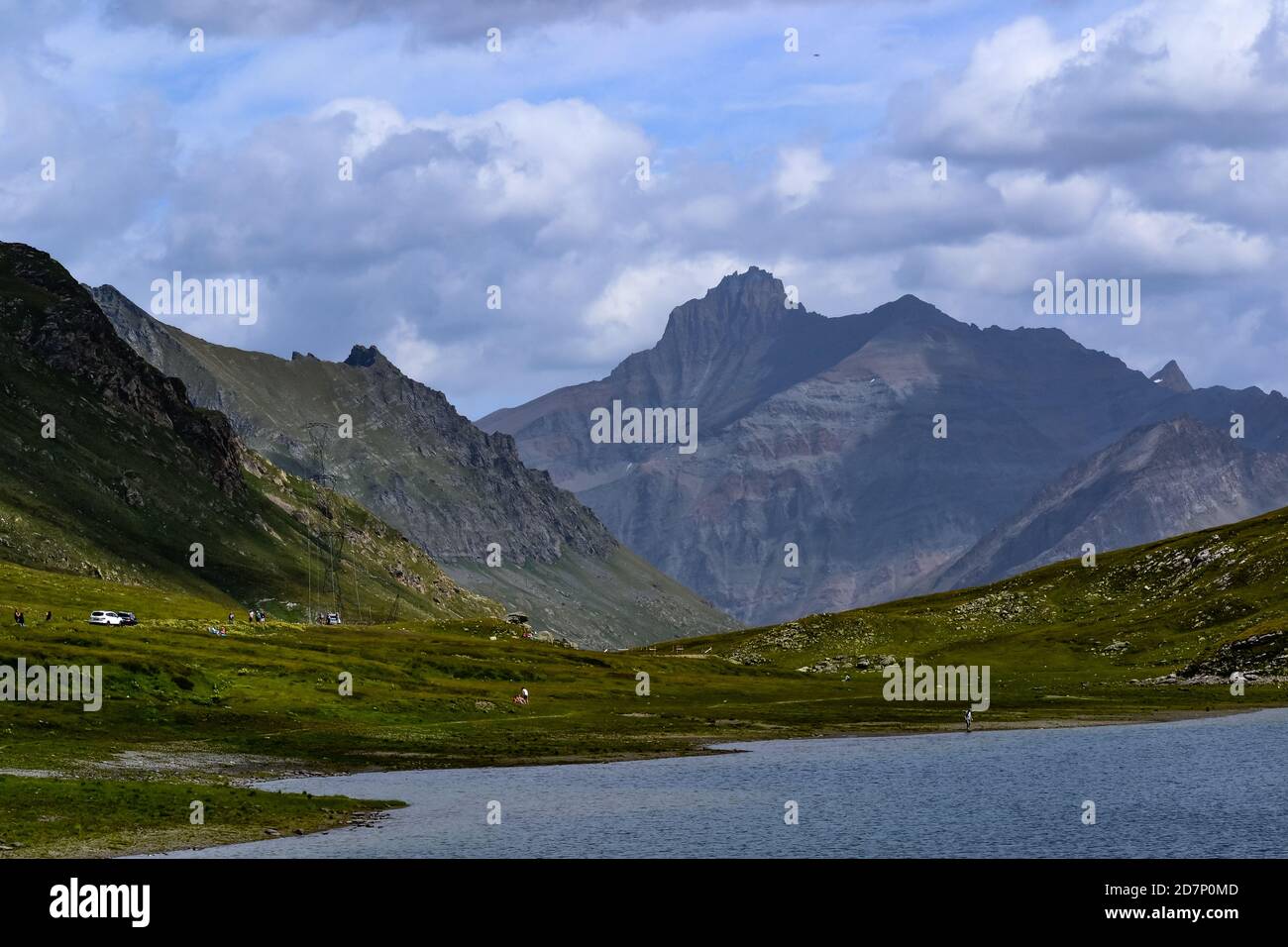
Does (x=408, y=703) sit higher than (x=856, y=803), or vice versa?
(x=408, y=703)

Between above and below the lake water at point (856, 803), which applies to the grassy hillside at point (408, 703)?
above

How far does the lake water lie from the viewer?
68375mm

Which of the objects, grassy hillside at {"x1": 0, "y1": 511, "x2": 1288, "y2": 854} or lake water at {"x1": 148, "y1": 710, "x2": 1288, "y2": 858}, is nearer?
lake water at {"x1": 148, "y1": 710, "x2": 1288, "y2": 858}

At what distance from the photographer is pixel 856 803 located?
8362 cm

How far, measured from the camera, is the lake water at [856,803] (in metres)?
68.4

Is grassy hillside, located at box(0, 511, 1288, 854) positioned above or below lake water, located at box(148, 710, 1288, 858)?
above

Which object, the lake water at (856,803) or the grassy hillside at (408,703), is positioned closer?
the lake water at (856,803)

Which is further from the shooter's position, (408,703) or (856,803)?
(408,703)

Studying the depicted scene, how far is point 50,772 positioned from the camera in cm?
8288
